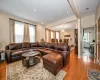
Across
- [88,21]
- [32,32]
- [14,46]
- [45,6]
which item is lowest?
[14,46]

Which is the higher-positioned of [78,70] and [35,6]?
[35,6]

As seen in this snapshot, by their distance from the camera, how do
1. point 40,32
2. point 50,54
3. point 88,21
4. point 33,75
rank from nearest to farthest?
point 33,75 → point 50,54 → point 88,21 → point 40,32

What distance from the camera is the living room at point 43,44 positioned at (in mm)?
2283

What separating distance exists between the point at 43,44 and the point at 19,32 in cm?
220

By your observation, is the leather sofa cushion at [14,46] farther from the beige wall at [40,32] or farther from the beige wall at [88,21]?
the beige wall at [88,21]

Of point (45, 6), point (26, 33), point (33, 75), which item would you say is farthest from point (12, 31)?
point (33, 75)

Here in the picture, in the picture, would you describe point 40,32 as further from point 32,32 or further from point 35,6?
point 35,6

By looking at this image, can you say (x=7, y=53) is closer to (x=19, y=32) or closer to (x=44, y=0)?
(x=19, y=32)

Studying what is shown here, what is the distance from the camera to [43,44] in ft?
17.2

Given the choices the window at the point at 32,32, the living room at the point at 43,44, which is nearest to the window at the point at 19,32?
the living room at the point at 43,44

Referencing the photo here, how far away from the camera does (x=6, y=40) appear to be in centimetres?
405

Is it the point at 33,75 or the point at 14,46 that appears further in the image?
the point at 14,46

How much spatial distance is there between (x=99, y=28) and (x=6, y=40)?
18.6 feet

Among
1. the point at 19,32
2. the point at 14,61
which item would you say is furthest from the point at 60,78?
the point at 19,32
